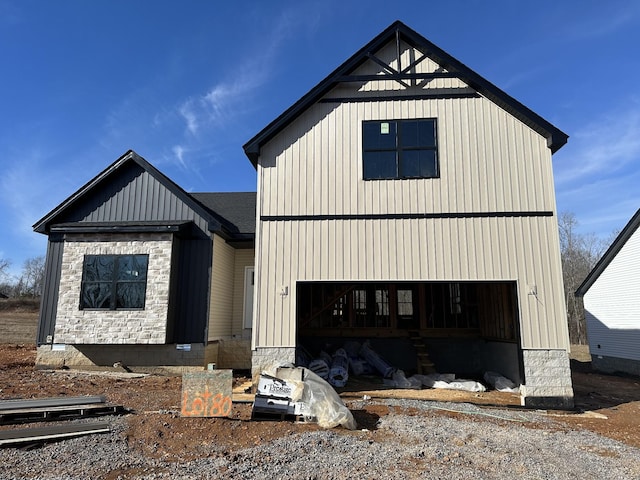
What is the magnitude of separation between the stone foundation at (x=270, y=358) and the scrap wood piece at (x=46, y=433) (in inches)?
141

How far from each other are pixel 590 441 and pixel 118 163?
13.6 meters

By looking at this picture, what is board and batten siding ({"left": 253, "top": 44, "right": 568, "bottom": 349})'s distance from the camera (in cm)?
962

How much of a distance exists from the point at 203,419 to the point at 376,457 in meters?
3.18

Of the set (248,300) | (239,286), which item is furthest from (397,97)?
(248,300)

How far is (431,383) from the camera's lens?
450 inches

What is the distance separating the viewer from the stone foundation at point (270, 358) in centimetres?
956

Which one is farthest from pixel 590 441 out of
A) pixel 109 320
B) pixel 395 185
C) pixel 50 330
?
pixel 50 330

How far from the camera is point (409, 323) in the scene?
14250 millimetres

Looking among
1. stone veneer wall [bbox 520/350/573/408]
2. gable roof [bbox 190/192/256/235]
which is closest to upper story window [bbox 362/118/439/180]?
stone veneer wall [bbox 520/350/573/408]

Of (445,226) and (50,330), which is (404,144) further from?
(50,330)

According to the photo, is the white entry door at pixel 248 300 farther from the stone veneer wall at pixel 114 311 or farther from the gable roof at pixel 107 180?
the stone veneer wall at pixel 114 311

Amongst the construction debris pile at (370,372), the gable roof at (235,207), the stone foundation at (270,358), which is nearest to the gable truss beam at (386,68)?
the gable roof at (235,207)

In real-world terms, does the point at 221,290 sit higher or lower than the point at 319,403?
higher

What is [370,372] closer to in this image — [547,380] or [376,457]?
[547,380]
